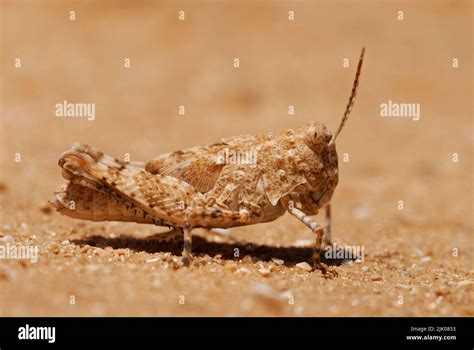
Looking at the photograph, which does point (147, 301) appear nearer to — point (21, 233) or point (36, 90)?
point (21, 233)

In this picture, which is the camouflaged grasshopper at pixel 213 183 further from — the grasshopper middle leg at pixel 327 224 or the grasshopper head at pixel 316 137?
the grasshopper middle leg at pixel 327 224

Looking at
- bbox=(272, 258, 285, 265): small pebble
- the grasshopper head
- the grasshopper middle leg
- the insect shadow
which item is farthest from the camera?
the grasshopper middle leg

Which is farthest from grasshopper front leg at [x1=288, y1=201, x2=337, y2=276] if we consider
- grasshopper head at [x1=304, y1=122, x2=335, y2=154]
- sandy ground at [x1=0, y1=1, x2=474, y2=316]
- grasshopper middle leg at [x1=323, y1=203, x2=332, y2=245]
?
grasshopper middle leg at [x1=323, y1=203, x2=332, y2=245]

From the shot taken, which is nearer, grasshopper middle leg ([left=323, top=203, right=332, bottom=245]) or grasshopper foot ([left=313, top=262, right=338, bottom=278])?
grasshopper foot ([left=313, top=262, right=338, bottom=278])

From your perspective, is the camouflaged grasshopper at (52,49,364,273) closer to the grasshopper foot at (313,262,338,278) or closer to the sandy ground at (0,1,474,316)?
the grasshopper foot at (313,262,338,278)

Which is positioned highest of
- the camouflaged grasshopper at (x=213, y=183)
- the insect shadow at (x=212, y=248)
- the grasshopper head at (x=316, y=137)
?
the grasshopper head at (x=316, y=137)

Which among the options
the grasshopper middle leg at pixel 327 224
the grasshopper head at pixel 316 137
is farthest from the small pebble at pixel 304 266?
the grasshopper head at pixel 316 137
